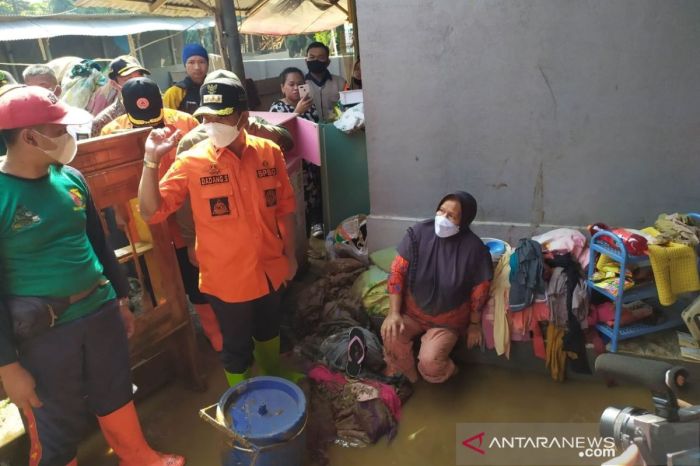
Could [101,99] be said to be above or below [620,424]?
above

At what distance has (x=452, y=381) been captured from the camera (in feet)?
11.1

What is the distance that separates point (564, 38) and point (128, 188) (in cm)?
327

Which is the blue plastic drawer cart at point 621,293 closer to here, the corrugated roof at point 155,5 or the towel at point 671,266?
the towel at point 671,266

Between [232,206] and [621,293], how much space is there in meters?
2.44

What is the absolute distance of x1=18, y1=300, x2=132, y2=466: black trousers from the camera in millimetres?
2086

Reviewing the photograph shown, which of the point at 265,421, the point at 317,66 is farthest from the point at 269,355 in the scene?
the point at 317,66

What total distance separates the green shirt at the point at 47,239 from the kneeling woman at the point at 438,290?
190 centimetres

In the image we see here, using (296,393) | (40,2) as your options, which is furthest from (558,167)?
(40,2)

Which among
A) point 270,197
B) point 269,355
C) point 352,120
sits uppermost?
point 352,120

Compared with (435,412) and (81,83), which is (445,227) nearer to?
(435,412)

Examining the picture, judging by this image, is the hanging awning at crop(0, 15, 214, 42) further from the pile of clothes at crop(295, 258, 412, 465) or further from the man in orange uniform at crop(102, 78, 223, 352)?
the pile of clothes at crop(295, 258, 412, 465)

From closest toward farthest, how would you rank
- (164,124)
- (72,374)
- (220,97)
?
(72,374)
(220,97)
(164,124)

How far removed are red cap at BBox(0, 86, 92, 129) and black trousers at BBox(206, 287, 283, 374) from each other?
4.03 ft

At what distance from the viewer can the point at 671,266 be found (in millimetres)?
2842
